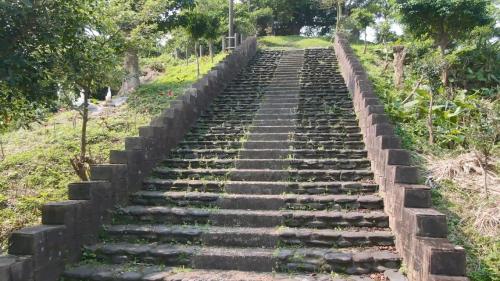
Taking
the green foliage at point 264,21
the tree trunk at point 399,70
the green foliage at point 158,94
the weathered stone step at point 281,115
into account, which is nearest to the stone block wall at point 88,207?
the weathered stone step at point 281,115

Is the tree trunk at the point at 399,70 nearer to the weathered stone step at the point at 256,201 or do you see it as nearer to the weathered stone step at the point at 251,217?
the weathered stone step at the point at 256,201

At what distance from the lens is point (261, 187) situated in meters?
6.58

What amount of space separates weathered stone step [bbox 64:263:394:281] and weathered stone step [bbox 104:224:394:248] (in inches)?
21.0

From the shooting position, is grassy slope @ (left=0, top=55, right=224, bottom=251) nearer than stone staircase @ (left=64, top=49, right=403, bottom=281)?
No

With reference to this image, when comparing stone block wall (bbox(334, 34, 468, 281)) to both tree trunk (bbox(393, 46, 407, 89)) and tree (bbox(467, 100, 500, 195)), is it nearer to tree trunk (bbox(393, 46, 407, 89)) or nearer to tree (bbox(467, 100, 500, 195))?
tree (bbox(467, 100, 500, 195))

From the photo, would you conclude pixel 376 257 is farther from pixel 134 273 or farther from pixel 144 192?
pixel 144 192

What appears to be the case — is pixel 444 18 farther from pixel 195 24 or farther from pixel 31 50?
pixel 31 50

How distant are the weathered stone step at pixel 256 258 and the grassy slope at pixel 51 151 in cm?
254

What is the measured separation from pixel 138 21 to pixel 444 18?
8.79 m

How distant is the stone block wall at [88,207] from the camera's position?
442 centimetres

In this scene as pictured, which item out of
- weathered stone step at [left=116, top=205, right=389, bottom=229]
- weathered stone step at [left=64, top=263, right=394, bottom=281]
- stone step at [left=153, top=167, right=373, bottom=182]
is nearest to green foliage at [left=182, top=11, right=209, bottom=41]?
stone step at [left=153, top=167, right=373, bottom=182]

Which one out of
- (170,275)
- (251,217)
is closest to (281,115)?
(251,217)

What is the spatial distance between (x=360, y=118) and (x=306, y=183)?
8.76 feet

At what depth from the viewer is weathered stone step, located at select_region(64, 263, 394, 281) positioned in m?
4.73
